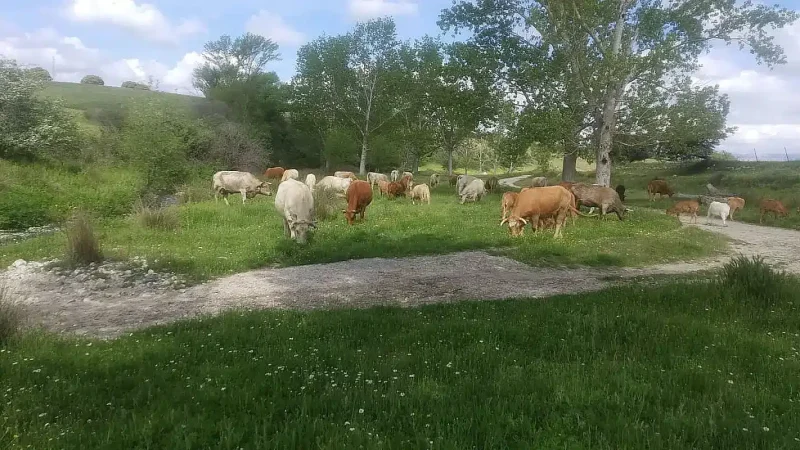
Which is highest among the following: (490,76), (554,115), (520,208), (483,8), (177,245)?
(483,8)

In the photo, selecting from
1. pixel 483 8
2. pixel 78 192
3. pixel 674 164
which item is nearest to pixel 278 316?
pixel 78 192

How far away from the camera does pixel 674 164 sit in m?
52.7

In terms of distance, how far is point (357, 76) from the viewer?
185ft

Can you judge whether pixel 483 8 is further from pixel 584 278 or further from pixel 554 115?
pixel 584 278

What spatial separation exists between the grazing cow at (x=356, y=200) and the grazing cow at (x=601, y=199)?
9.72 meters

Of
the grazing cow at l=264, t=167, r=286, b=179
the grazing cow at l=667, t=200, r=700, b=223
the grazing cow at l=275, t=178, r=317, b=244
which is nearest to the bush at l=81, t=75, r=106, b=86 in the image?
the grazing cow at l=264, t=167, r=286, b=179

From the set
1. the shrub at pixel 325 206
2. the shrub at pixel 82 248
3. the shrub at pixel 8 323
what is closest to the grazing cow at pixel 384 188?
the shrub at pixel 325 206

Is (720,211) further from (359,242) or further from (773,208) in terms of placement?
(359,242)

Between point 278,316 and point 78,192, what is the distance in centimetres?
1958

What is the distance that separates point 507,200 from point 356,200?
19.3ft

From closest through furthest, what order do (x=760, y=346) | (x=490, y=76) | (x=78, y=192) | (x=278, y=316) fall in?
(x=760, y=346), (x=278, y=316), (x=78, y=192), (x=490, y=76)

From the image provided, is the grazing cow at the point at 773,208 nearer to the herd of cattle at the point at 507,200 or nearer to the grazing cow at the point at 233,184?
the herd of cattle at the point at 507,200

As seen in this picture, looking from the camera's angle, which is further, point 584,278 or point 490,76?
point 490,76

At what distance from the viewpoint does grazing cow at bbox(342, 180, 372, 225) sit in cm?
1980
